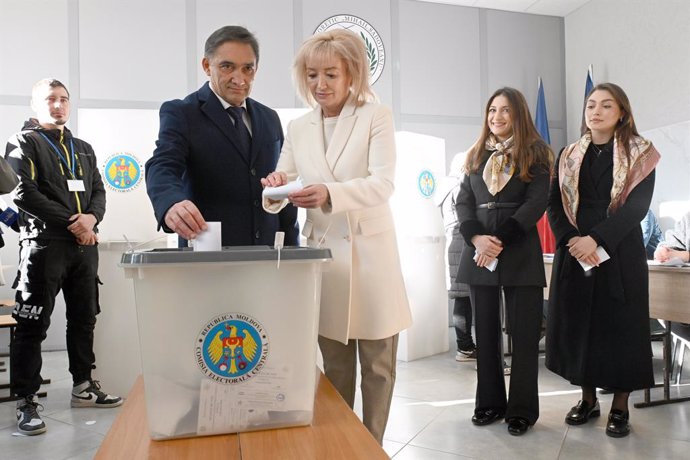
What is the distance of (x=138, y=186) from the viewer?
3.04 m

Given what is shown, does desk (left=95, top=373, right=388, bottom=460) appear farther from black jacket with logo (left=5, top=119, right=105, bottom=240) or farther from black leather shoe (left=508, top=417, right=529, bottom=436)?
black jacket with logo (left=5, top=119, right=105, bottom=240)

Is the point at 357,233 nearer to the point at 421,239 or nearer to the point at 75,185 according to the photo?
the point at 75,185

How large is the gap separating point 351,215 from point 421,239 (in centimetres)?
256

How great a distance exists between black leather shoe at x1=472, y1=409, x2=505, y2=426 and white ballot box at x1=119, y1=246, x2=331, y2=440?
173 centimetres

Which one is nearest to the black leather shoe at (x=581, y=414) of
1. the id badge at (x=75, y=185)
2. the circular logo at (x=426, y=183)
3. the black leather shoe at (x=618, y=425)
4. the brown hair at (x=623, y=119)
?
the black leather shoe at (x=618, y=425)

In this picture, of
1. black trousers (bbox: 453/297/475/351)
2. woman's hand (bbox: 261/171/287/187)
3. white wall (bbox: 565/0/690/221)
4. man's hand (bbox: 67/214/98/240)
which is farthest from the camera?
white wall (bbox: 565/0/690/221)

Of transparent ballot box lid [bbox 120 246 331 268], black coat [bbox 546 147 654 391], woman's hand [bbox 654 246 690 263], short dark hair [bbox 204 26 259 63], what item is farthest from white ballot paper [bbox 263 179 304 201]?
woman's hand [bbox 654 246 690 263]

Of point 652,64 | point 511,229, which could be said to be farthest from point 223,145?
point 652,64

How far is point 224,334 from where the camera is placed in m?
0.83

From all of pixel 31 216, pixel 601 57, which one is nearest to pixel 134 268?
pixel 31 216

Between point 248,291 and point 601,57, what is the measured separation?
5393mm

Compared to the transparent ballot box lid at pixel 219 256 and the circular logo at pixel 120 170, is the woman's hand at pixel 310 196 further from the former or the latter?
the circular logo at pixel 120 170

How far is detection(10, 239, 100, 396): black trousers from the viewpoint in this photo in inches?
101

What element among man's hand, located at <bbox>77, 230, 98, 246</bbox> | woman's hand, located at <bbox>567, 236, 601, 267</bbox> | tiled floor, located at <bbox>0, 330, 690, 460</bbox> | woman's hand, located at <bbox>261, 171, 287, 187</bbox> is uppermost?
woman's hand, located at <bbox>261, 171, 287, 187</bbox>
